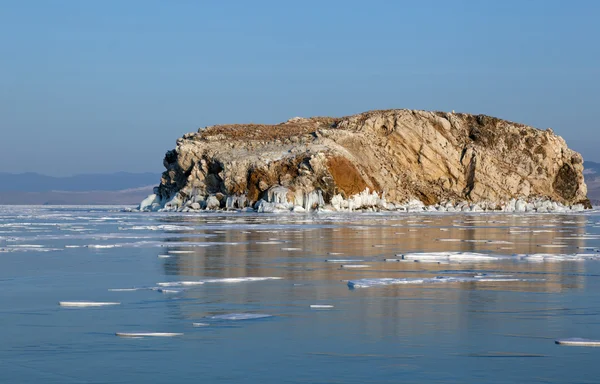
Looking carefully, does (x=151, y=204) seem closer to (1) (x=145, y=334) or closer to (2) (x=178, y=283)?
(2) (x=178, y=283)

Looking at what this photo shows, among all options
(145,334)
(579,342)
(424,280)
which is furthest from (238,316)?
(424,280)

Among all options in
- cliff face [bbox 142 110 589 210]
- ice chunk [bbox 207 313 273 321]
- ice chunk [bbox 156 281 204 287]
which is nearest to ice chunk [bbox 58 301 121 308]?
ice chunk [bbox 207 313 273 321]

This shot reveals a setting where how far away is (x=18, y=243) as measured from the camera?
71.9ft

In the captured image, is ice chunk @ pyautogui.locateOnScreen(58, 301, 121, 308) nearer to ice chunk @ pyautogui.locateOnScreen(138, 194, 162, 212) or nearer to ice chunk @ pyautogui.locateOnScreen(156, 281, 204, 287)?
ice chunk @ pyautogui.locateOnScreen(156, 281, 204, 287)

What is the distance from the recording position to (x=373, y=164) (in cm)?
7956

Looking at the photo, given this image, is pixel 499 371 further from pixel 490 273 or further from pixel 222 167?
pixel 222 167

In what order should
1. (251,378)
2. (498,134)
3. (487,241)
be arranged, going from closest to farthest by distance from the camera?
(251,378), (487,241), (498,134)

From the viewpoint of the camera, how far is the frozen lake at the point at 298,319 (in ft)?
20.9

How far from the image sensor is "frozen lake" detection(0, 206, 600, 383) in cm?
638

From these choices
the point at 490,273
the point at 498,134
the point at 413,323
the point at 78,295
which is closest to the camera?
the point at 413,323

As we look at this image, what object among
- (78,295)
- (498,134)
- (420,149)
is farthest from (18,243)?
(498,134)

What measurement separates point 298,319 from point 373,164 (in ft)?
234

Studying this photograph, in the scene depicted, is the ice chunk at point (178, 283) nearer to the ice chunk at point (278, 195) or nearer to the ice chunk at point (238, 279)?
the ice chunk at point (238, 279)

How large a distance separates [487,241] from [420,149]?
6154 cm
